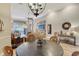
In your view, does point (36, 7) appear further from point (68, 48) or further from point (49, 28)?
point (68, 48)

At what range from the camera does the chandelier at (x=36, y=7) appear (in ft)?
6.04

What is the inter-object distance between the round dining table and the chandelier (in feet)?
1.70

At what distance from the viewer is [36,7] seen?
72.8 inches

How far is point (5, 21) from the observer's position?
71.3 inches

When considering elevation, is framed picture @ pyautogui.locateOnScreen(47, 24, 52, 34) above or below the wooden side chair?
above

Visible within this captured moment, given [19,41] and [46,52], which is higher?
[19,41]

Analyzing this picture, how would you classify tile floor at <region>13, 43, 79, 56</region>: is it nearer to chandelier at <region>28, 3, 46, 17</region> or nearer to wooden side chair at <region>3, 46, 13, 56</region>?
wooden side chair at <region>3, 46, 13, 56</region>

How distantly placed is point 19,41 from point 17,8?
576 mm

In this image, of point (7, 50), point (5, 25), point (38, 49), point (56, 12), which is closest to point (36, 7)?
point (56, 12)

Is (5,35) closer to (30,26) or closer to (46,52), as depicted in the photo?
(30,26)

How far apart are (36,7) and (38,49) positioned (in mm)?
738

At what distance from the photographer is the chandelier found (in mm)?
1842

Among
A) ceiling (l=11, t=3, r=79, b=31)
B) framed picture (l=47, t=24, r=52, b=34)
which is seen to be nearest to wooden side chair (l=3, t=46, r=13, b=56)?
ceiling (l=11, t=3, r=79, b=31)

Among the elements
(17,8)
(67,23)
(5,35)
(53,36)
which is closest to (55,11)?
(67,23)
